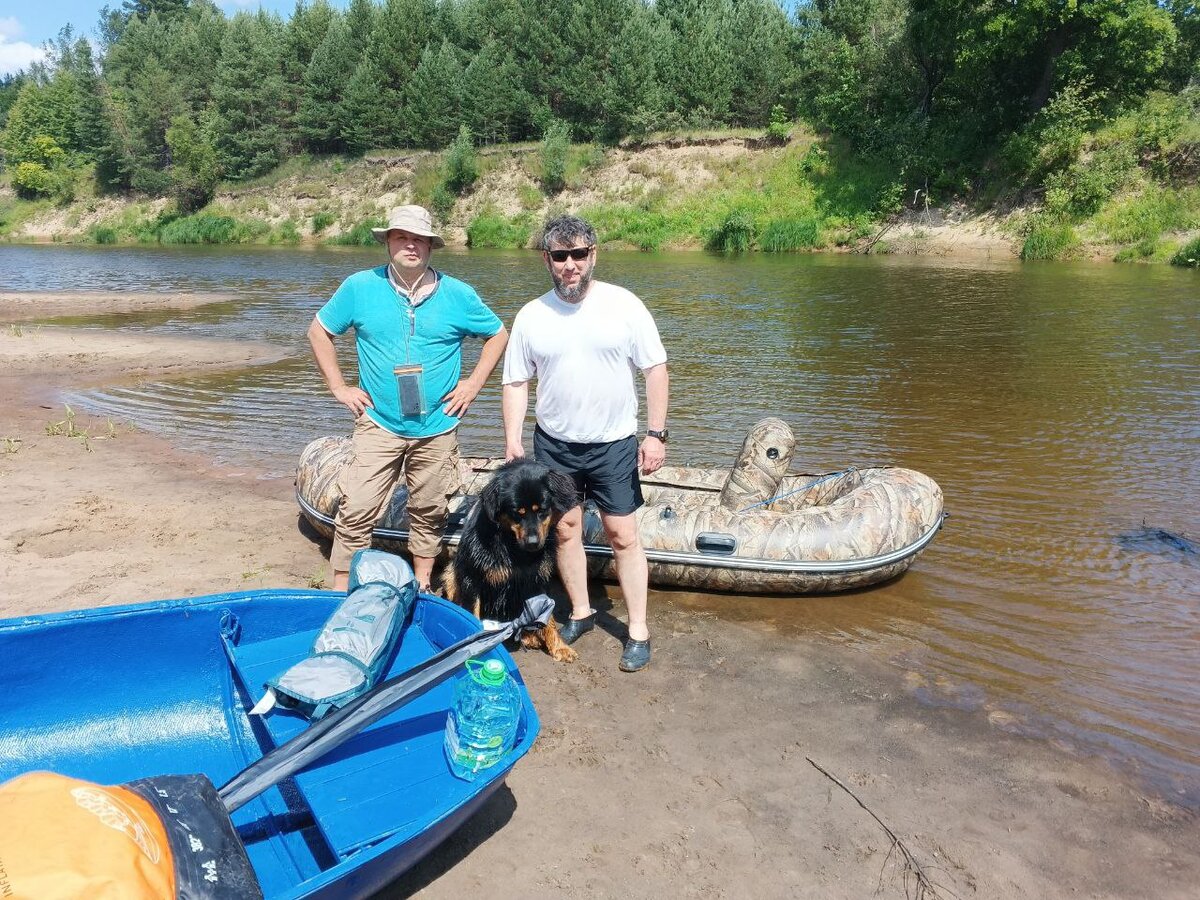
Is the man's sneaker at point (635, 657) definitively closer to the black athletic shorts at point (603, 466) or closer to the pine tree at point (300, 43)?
the black athletic shorts at point (603, 466)

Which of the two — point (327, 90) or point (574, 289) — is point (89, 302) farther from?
point (327, 90)

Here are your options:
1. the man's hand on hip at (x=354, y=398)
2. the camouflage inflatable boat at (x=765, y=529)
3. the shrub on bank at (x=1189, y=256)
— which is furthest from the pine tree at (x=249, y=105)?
the man's hand on hip at (x=354, y=398)

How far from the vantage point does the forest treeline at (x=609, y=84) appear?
31.1m

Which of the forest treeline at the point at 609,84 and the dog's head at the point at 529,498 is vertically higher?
the forest treeline at the point at 609,84

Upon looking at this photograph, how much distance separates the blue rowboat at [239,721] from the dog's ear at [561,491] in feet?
2.59

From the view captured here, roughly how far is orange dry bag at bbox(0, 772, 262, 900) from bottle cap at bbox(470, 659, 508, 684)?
1.16m

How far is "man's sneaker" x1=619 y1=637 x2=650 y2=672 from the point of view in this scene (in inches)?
185

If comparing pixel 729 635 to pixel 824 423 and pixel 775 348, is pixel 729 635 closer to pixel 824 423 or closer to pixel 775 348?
pixel 824 423

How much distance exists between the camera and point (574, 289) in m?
4.07

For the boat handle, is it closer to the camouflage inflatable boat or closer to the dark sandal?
the camouflage inflatable boat

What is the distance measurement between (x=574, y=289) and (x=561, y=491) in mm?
1045

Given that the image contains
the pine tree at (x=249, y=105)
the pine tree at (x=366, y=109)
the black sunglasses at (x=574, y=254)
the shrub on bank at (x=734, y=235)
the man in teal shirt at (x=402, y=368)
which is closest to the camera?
the black sunglasses at (x=574, y=254)

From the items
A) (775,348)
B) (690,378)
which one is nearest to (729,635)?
(690,378)

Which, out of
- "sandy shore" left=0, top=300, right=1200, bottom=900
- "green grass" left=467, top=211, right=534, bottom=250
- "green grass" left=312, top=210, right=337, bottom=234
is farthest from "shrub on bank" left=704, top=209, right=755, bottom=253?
"sandy shore" left=0, top=300, right=1200, bottom=900
